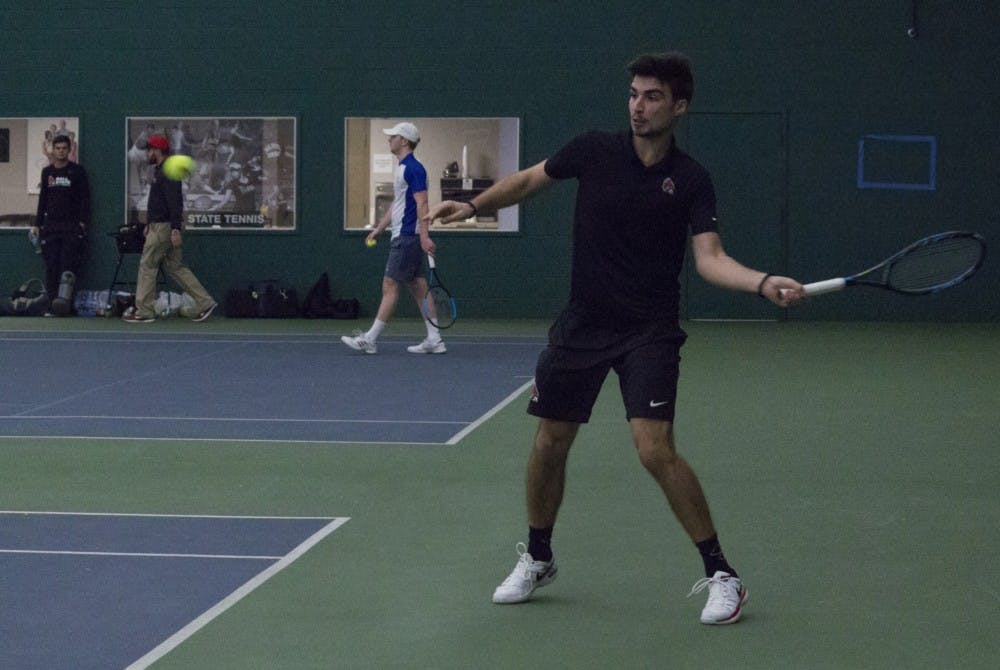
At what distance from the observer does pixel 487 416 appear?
10938mm

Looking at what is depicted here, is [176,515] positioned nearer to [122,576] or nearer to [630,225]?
[122,576]

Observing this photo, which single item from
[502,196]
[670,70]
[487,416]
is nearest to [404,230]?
[487,416]

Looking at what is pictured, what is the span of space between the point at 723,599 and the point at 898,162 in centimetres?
1472

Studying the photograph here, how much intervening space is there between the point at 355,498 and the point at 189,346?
830 centimetres

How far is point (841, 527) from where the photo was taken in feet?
23.9

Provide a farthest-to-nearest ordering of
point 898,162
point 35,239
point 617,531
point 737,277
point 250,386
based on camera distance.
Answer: point 35,239, point 898,162, point 250,386, point 617,531, point 737,277

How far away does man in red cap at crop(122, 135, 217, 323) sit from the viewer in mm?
18750

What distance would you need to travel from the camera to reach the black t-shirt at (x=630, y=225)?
5738mm

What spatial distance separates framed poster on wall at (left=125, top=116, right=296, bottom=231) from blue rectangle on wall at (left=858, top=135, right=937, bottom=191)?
259 inches

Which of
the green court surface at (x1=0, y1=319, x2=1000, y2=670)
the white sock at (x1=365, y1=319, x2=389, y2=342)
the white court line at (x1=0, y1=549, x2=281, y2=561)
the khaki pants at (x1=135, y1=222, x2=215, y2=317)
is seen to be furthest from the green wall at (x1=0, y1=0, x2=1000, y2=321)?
the white court line at (x1=0, y1=549, x2=281, y2=561)

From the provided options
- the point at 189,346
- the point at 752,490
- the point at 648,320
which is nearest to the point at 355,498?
the point at 752,490

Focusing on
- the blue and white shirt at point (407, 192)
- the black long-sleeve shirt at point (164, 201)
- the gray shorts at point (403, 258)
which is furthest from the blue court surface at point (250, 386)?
the black long-sleeve shirt at point (164, 201)

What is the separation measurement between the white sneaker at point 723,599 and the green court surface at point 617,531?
50mm

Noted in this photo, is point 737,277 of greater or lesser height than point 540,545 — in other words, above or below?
above
